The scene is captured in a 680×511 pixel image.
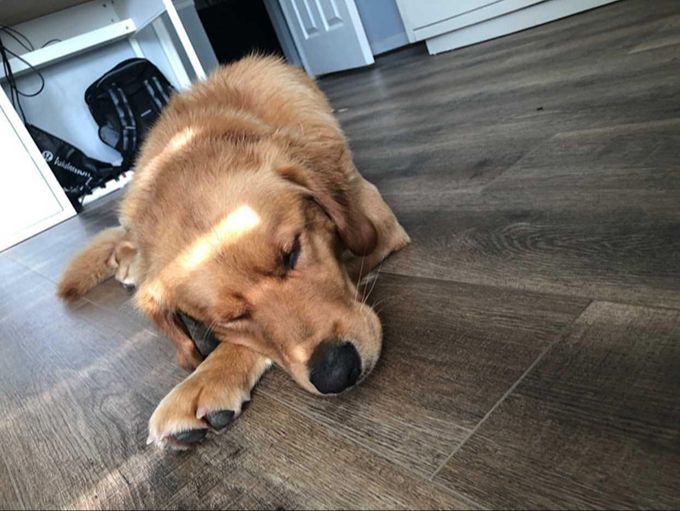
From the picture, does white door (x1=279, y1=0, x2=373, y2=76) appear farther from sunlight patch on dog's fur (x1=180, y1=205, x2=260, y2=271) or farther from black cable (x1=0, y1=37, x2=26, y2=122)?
sunlight patch on dog's fur (x1=180, y1=205, x2=260, y2=271)

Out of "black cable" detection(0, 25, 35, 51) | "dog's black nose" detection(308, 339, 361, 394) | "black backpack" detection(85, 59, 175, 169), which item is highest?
"black cable" detection(0, 25, 35, 51)

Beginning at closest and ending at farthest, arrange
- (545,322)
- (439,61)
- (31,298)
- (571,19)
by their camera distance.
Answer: (545,322), (31,298), (571,19), (439,61)

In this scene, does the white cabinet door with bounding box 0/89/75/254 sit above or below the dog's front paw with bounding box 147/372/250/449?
above

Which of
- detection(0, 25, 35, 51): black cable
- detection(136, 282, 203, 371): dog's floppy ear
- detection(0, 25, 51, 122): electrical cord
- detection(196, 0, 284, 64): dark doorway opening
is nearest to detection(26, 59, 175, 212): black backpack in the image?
detection(0, 25, 51, 122): electrical cord

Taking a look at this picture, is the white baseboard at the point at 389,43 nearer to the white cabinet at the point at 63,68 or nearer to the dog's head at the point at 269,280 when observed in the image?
the white cabinet at the point at 63,68

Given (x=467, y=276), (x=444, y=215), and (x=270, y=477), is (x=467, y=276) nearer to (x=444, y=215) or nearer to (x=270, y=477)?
(x=444, y=215)

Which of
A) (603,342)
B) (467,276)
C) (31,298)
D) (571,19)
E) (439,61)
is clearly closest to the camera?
(603,342)

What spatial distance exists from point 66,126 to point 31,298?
2.96 metres

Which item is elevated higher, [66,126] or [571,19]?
[66,126]

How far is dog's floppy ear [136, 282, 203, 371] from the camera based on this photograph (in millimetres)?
1256

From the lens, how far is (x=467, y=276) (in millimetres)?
1298

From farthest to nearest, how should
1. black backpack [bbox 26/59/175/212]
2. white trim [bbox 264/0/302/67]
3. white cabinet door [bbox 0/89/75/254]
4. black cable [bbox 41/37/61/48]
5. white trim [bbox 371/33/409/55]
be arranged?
1. white trim [bbox 264/0/302/67]
2. white trim [bbox 371/33/409/55]
3. black cable [bbox 41/37/61/48]
4. black backpack [bbox 26/59/175/212]
5. white cabinet door [bbox 0/89/75/254]

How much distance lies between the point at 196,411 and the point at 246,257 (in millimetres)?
305

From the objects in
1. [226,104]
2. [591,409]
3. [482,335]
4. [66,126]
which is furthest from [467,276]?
[66,126]
